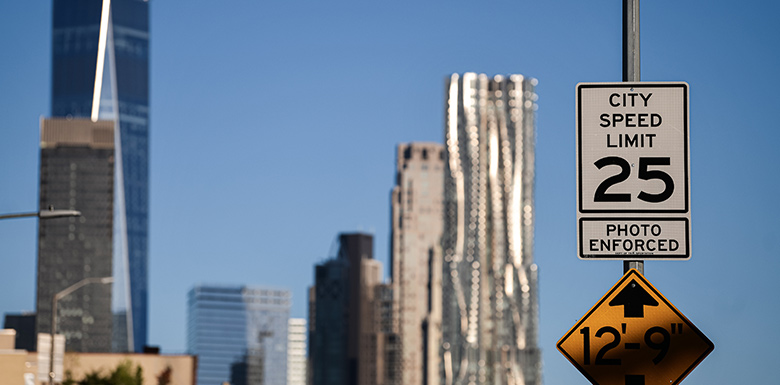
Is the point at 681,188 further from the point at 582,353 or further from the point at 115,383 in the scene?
the point at 115,383

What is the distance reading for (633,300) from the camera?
8273 mm

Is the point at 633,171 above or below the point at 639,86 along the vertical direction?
below

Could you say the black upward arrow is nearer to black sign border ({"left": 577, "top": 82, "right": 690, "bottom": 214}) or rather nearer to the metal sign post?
black sign border ({"left": 577, "top": 82, "right": 690, "bottom": 214})

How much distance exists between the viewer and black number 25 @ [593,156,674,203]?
27.2ft

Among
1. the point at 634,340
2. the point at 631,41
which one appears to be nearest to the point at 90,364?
the point at 631,41

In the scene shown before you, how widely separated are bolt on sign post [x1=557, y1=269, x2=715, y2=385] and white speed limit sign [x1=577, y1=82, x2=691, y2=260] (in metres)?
0.29

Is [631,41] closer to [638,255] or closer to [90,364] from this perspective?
[638,255]

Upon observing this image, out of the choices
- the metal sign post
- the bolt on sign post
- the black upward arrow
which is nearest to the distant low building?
the metal sign post

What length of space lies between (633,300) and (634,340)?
0.26 meters

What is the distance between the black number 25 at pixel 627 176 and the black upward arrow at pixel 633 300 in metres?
0.57

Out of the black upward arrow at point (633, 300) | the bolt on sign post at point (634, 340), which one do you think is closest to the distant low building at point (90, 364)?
the bolt on sign post at point (634, 340)

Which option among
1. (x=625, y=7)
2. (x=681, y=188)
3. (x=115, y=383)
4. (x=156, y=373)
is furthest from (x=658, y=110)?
(x=156, y=373)

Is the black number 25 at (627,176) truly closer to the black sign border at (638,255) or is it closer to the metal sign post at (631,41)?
the black sign border at (638,255)

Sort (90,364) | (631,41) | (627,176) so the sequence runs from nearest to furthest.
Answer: (627,176) < (631,41) < (90,364)
